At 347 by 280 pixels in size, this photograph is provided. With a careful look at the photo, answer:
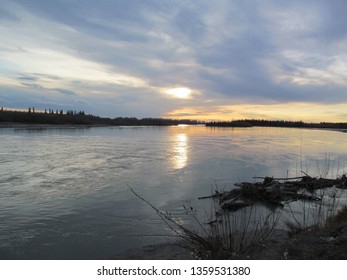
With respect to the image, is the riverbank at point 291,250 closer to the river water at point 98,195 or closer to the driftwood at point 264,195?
the river water at point 98,195

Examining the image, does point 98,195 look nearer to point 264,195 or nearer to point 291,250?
point 264,195

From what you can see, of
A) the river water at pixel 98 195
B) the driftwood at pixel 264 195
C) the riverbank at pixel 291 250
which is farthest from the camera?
the driftwood at pixel 264 195

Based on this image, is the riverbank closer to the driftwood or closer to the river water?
the river water

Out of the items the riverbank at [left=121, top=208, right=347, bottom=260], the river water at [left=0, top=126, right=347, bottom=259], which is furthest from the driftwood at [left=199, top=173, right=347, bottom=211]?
the riverbank at [left=121, top=208, right=347, bottom=260]

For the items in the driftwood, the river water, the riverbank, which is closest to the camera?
the riverbank

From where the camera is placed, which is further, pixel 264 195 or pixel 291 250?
pixel 264 195

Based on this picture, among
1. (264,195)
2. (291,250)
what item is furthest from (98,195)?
(291,250)

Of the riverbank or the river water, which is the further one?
the river water

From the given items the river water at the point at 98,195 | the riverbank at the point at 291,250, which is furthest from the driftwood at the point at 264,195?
the riverbank at the point at 291,250

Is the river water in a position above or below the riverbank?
below

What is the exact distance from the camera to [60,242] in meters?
6.60
